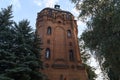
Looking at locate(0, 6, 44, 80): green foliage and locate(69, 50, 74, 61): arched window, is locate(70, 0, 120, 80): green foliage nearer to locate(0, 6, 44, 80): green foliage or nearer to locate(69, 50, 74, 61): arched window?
locate(0, 6, 44, 80): green foliage

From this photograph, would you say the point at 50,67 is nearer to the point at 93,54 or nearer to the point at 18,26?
the point at 18,26

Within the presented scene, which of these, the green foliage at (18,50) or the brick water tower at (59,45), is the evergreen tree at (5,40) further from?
the brick water tower at (59,45)

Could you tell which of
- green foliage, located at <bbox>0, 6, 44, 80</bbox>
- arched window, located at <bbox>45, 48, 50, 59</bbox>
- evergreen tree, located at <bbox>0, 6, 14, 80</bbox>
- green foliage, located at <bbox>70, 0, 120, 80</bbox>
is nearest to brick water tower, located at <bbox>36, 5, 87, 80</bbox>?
arched window, located at <bbox>45, 48, 50, 59</bbox>

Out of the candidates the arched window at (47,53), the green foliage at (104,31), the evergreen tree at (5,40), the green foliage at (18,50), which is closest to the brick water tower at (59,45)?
the arched window at (47,53)

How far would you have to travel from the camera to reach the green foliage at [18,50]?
51.1ft

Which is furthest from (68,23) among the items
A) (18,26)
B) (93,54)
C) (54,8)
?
(93,54)

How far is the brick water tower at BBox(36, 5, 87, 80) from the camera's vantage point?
24438 millimetres

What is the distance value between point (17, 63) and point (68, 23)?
13638mm

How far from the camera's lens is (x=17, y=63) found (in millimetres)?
15922

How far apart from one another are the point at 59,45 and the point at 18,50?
980 cm

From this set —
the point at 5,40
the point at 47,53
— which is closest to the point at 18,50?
the point at 5,40

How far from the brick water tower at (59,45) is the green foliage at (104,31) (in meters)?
8.81

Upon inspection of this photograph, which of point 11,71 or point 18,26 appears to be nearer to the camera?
point 11,71

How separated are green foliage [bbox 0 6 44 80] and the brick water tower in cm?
623
